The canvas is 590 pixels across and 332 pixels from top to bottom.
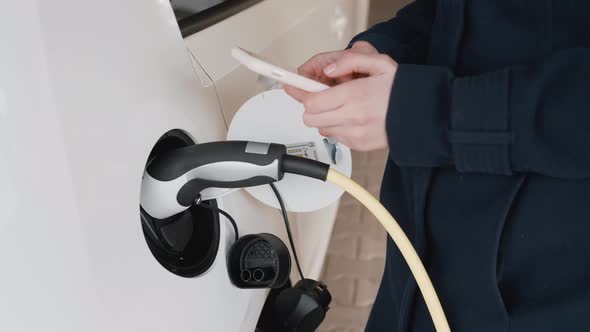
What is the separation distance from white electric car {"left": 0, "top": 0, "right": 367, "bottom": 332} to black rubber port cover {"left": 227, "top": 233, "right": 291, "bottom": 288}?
0.02m

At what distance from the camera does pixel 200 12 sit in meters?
0.78

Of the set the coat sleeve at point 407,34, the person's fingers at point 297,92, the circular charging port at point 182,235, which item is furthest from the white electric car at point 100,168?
the coat sleeve at point 407,34

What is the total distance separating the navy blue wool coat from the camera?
0.42 m

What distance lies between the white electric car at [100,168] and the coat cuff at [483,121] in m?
0.29

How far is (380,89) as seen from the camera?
48 centimetres

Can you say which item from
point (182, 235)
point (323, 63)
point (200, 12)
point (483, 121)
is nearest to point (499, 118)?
point (483, 121)

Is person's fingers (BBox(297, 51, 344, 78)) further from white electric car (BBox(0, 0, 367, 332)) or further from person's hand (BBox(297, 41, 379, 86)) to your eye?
white electric car (BBox(0, 0, 367, 332))

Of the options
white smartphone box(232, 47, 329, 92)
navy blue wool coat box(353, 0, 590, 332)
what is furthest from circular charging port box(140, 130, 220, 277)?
navy blue wool coat box(353, 0, 590, 332)

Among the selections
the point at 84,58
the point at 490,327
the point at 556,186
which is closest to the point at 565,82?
the point at 556,186

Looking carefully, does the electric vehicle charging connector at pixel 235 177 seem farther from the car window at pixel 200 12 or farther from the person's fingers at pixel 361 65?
the car window at pixel 200 12

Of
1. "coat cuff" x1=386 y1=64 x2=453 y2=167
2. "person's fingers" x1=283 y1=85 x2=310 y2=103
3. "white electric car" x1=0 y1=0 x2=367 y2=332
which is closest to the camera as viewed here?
"white electric car" x1=0 y1=0 x2=367 y2=332

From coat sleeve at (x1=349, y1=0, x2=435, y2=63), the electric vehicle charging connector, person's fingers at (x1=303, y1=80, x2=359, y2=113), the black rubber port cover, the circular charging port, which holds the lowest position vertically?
the black rubber port cover

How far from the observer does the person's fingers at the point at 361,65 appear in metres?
0.51

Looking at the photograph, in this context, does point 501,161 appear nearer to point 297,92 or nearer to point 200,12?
point 297,92
